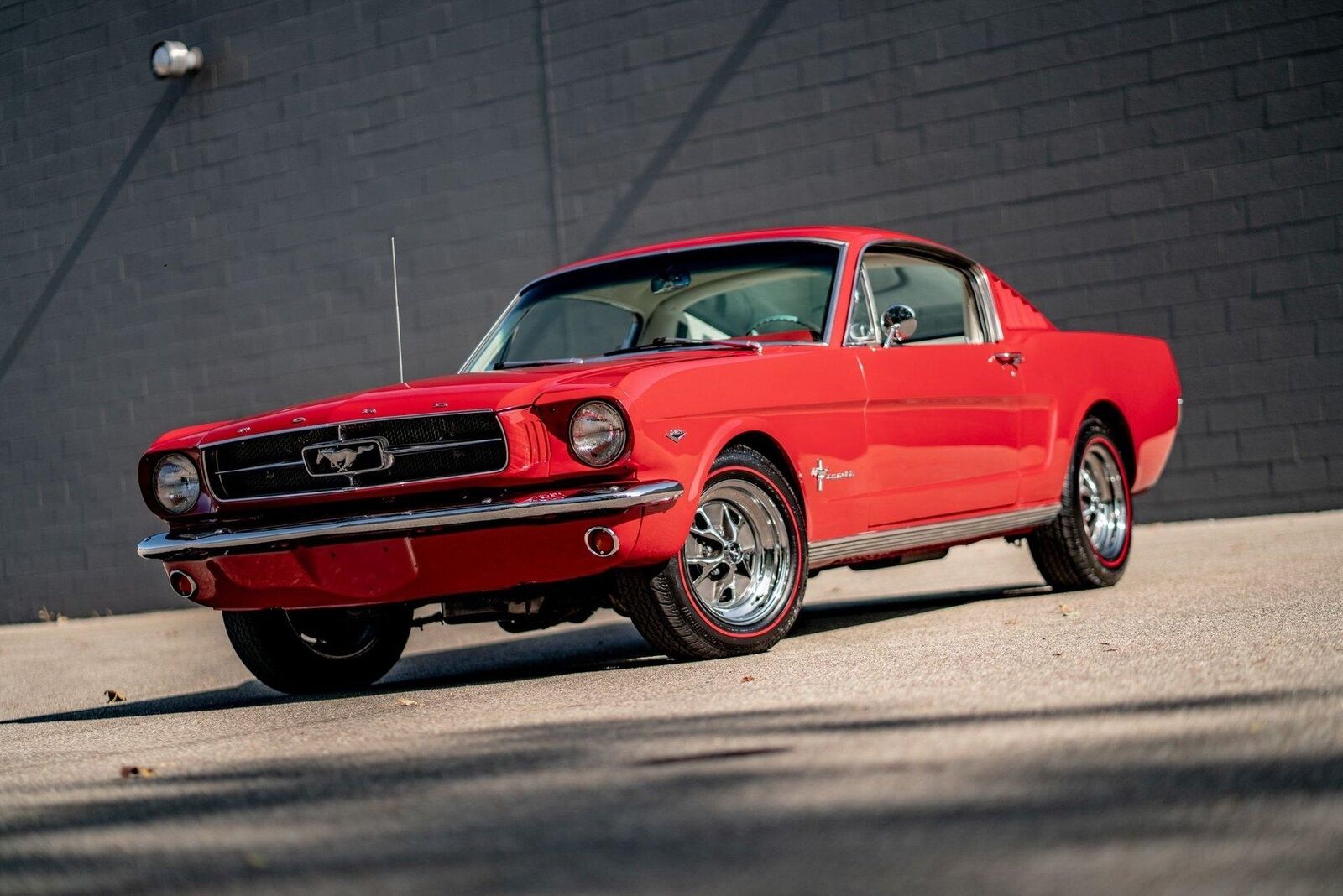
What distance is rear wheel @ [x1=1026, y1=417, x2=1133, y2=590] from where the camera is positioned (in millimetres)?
6652

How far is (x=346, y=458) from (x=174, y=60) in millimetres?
9270

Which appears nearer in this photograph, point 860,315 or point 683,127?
point 860,315

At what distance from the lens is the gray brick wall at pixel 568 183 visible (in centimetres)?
956

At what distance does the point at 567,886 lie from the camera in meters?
2.19

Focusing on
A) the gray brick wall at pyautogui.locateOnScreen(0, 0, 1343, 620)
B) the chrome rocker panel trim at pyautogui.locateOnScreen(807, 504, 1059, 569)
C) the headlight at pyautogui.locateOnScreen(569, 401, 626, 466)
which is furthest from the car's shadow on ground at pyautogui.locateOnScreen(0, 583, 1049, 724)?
the gray brick wall at pyautogui.locateOnScreen(0, 0, 1343, 620)

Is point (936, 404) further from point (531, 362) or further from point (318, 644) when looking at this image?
point (318, 644)

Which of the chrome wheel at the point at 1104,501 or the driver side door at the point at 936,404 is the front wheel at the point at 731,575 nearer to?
the driver side door at the point at 936,404

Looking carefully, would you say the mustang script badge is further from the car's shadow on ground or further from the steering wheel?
the steering wheel

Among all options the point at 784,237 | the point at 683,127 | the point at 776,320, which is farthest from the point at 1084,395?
the point at 683,127

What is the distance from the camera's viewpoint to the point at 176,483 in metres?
5.24

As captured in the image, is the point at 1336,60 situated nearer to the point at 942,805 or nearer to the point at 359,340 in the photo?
the point at 359,340

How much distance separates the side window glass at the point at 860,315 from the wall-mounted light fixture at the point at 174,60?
29.0 ft

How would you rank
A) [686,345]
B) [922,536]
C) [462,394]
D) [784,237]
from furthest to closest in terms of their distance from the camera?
1. [784,237]
2. [922,536]
3. [686,345]
4. [462,394]

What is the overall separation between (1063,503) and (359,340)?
6937 mm
